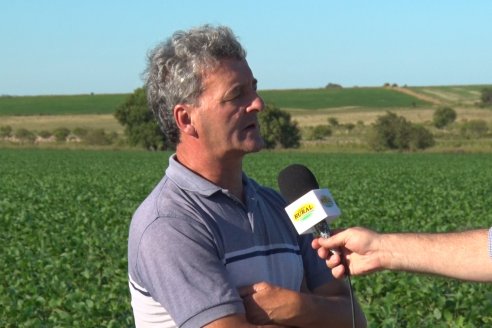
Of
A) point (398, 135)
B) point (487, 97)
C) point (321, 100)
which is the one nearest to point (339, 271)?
point (398, 135)

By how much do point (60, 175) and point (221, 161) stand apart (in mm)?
32562

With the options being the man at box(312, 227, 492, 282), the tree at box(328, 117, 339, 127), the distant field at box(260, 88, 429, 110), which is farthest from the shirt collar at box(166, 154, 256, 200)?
the distant field at box(260, 88, 429, 110)

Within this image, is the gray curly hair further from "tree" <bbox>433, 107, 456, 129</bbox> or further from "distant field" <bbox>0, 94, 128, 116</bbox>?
"distant field" <bbox>0, 94, 128, 116</bbox>

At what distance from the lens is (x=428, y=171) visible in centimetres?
3831

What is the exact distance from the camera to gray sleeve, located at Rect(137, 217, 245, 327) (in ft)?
9.78

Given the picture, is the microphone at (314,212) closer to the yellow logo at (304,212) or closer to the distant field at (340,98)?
the yellow logo at (304,212)

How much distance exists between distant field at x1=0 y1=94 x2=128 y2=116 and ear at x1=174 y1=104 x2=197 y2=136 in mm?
105315

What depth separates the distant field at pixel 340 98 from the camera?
11306cm

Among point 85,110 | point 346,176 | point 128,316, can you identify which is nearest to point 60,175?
point 346,176

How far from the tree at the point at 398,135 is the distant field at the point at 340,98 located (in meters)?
39.0

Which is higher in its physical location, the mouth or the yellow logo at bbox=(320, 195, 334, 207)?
the mouth

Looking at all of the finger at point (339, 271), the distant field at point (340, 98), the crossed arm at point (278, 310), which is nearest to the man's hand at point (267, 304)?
the crossed arm at point (278, 310)

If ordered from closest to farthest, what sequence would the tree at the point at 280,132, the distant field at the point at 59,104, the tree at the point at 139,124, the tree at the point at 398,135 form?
the tree at the point at 398,135, the tree at the point at 280,132, the tree at the point at 139,124, the distant field at the point at 59,104

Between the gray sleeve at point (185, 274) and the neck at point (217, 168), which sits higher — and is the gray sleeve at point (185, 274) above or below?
below
